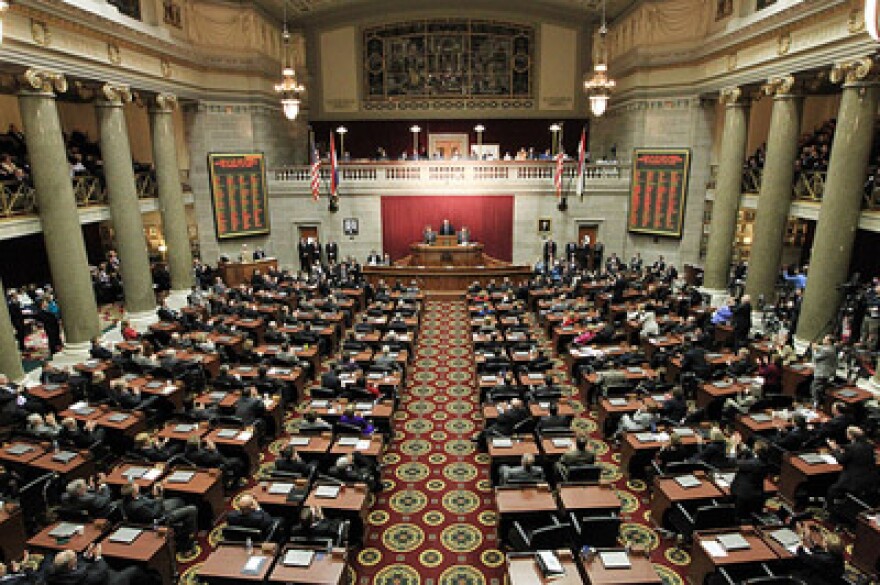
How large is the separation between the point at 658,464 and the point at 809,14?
10.9 metres

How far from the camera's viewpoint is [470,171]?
2095 cm

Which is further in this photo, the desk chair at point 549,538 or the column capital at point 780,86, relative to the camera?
the column capital at point 780,86

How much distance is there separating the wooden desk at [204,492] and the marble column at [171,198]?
39.0ft

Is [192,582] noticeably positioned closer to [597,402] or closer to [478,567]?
[478,567]

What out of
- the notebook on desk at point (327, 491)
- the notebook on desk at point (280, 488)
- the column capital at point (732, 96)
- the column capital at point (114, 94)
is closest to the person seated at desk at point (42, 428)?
the notebook on desk at point (280, 488)

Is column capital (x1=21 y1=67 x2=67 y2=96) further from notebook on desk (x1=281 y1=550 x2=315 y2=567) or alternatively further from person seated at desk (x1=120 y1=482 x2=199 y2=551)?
notebook on desk (x1=281 y1=550 x2=315 y2=567)

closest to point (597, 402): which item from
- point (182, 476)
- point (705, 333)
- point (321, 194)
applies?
point (705, 333)

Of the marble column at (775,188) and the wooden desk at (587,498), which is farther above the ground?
the marble column at (775,188)

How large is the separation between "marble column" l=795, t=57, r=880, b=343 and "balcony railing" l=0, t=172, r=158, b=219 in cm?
1718

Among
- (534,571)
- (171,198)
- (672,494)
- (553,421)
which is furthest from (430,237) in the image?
(534,571)

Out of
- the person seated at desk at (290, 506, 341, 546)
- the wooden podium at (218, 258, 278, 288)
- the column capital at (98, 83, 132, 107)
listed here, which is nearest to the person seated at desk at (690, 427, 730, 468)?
the person seated at desk at (290, 506, 341, 546)

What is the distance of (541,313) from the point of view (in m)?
14.0

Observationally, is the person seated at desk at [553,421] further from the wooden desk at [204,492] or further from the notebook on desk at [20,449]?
the notebook on desk at [20,449]

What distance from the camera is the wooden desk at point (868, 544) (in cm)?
545
